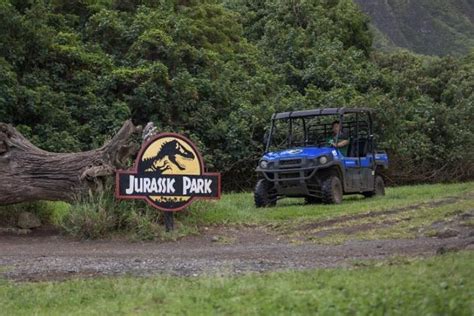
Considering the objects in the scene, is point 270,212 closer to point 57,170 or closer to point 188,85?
point 57,170

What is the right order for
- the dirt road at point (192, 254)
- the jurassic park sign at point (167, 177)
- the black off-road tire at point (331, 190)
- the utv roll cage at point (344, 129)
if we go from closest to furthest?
the dirt road at point (192, 254)
the jurassic park sign at point (167, 177)
the black off-road tire at point (331, 190)
the utv roll cage at point (344, 129)

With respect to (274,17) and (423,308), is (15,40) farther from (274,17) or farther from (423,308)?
(423,308)

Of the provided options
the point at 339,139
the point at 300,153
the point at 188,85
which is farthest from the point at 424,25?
the point at 300,153

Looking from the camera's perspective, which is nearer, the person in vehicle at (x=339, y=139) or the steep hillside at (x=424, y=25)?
the person in vehicle at (x=339, y=139)

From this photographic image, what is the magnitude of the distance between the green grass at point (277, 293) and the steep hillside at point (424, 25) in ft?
159

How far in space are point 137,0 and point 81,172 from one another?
16955 mm

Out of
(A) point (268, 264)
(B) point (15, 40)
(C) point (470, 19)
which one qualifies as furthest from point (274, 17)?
(A) point (268, 264)

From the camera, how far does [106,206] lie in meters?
13.4

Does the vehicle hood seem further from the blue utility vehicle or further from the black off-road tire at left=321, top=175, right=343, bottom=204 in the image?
the black off-road tire at left=321, top=175, right=343, bottom=204

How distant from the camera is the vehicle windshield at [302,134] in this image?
19.6 m

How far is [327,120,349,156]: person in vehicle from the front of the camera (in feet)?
60.9

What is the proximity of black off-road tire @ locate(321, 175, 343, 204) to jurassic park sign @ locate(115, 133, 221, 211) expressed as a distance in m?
5.06

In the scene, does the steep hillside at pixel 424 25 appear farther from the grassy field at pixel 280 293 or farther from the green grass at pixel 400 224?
the grassy field at pixel 280 293

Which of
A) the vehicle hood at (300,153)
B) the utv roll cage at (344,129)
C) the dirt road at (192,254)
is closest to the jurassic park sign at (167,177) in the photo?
the dirt road at (192,254)
